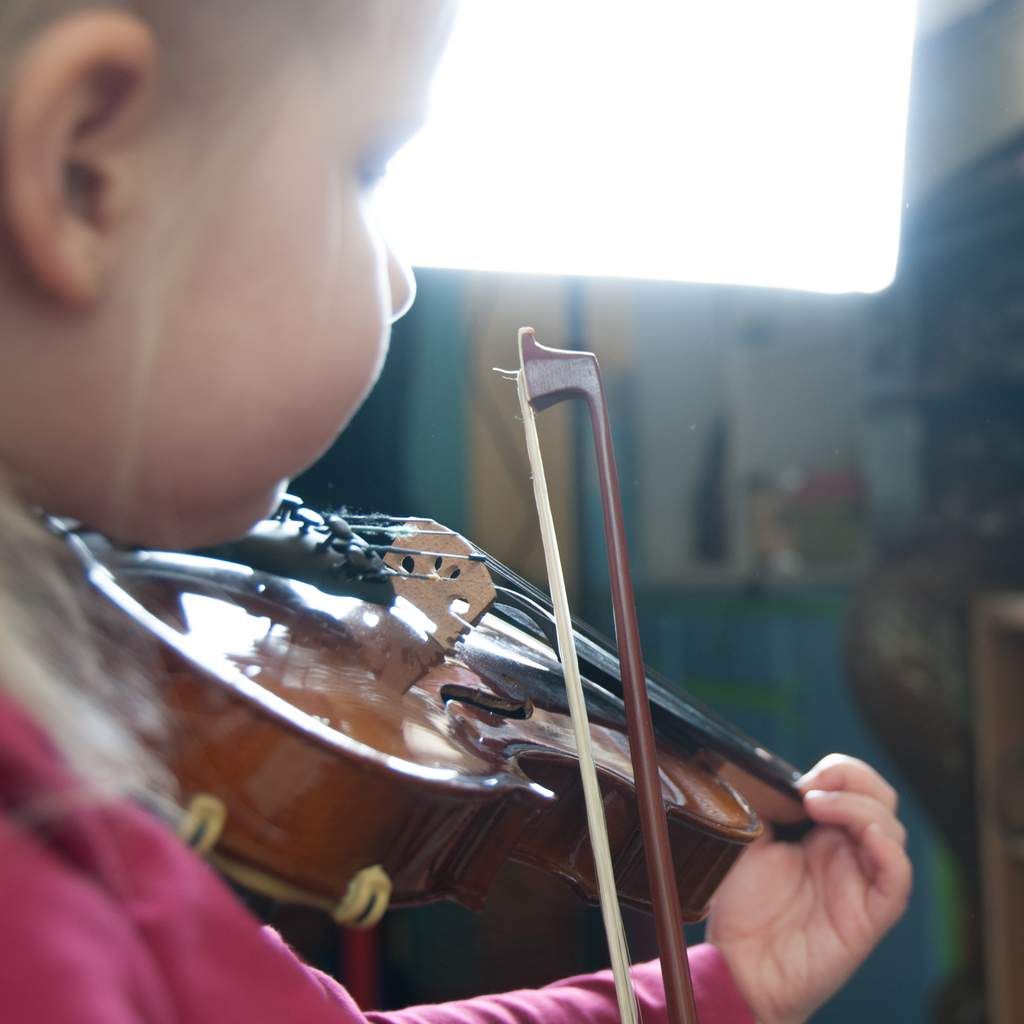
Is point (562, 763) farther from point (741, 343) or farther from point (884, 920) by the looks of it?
point (741, 343)

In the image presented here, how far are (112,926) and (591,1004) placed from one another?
36cm

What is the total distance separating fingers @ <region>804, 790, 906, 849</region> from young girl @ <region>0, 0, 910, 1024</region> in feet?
1.09

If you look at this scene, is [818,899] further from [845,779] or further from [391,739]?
[391,739]

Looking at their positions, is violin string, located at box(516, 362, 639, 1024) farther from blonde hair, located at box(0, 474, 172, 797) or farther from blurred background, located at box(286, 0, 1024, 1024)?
blurred background, located at box(286, 0, 1024, 1024)

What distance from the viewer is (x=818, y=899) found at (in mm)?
643

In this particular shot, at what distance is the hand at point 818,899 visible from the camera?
0.62 m

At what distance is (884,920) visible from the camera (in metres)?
0.63

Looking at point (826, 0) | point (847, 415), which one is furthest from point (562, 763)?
point (847, 415)

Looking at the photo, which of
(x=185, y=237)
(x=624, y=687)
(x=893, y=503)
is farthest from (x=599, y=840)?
(x=893, y=503)

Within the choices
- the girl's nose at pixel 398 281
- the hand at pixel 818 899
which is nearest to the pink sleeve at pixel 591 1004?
the hand at pixel 818 899

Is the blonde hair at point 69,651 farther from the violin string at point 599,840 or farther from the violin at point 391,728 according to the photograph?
the violin string at point 599,840

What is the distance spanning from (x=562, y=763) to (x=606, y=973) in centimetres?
20

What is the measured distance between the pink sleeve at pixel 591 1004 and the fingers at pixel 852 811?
0.10 m

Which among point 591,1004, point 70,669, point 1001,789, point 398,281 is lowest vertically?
point 1001,789
